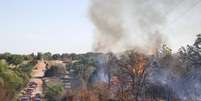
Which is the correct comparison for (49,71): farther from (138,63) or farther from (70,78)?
(138,63)

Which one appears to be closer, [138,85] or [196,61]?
[138,85]

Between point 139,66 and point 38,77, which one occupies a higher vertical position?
point 139,66

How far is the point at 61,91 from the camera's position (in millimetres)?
71812

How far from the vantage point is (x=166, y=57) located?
84.8m

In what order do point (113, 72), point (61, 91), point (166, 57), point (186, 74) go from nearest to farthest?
point (61, 91) → point (186, 74) → point (166, 57) → point (113, 72)

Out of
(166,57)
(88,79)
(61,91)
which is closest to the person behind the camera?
(61,91)

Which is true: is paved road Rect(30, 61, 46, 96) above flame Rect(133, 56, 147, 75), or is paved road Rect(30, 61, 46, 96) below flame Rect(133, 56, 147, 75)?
below

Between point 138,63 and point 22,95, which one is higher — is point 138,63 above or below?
above

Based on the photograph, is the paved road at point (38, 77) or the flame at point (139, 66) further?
the paved road at point (38, 77)

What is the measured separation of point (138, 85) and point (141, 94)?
6.91 feet

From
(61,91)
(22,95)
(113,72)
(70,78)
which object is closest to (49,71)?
(70,78)

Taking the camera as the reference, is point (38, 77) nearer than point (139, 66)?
No

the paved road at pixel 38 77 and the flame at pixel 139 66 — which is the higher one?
the flame at pixel 139 66

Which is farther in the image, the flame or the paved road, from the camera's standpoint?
the paved road
